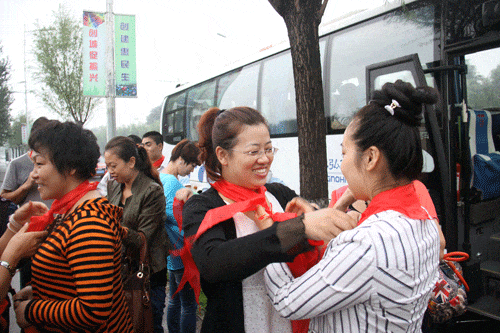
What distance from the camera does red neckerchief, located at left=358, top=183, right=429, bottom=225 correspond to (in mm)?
1164

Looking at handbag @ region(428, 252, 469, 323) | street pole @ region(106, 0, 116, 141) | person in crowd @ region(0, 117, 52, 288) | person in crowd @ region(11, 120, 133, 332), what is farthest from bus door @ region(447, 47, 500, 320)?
street pole @ region(106, 0, 116, 141)

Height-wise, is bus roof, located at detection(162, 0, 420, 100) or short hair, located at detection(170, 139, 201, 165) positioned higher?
bus roof, located at detection(162, 0, 420, 100)

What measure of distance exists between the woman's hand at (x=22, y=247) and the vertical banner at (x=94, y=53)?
8.58 metres

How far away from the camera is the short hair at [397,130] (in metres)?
1.21

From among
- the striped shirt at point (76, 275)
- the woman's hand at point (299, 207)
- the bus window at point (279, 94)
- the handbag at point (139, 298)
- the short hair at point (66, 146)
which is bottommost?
the handbag at point (139, 298)

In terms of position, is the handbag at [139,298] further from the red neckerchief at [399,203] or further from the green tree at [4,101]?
the green tree at [4,101]

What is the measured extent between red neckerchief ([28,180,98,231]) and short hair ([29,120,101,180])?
0.26ft

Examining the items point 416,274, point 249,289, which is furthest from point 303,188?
point 416,274

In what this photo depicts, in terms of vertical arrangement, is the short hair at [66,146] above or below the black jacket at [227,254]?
above

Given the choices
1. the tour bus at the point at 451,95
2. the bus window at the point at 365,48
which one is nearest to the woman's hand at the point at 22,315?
the tour bus at the point at 451,95

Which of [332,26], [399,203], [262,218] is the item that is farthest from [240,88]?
[399,203]

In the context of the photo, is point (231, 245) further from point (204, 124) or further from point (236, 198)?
point (204, 124)

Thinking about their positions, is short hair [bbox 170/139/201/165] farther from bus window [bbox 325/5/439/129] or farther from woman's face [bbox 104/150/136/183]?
bus window [bbox 325/5/439/129]

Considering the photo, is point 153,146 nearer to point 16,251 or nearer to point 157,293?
point 157,293
